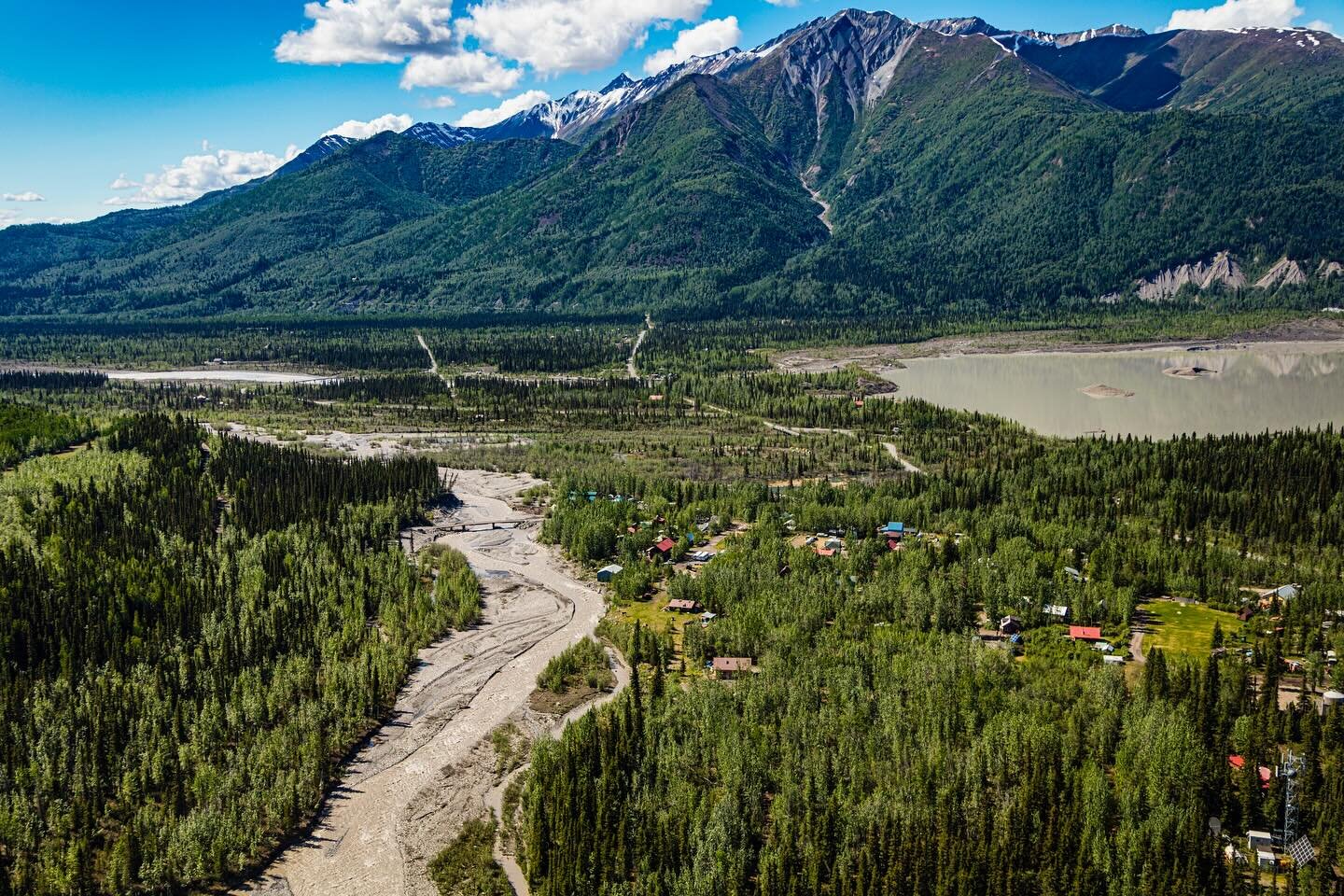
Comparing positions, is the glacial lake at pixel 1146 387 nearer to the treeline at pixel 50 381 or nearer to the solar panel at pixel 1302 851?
the solar panel at pixel 1302 851

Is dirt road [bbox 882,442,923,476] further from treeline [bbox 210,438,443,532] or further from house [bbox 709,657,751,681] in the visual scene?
house [bbox 709,657,751,681]

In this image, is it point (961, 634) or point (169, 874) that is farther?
point (961, 634)

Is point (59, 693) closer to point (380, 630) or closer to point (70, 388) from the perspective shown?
point (380, 630)

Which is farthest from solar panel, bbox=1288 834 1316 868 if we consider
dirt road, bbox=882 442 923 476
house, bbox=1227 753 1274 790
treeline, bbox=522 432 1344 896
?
dirt road, bbox=882 442 923 476

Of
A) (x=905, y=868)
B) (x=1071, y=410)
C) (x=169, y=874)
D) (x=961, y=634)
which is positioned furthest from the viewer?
(x=1071, y=410)

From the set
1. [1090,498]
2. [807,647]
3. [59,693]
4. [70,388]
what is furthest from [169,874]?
[70,388]

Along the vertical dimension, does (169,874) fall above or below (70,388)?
below

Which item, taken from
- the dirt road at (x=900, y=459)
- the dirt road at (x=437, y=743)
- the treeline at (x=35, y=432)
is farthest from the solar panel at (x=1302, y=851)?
the treeline at (x=35, y=432)

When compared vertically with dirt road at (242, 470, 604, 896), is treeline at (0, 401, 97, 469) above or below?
above
